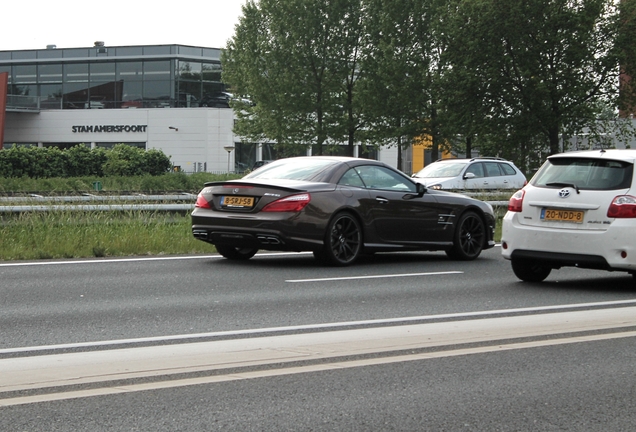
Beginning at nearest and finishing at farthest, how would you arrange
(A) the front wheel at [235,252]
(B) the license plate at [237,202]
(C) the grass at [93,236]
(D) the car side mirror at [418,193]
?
1. (B) the license plate at [237,202]
2. (A) the front wheel at [235,252]
3. (D) the car side mirror at [418,193]
4. (C) the grass at [93,236]

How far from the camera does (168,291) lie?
33.4 ft

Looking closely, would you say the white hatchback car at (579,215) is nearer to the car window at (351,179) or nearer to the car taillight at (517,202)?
the car taillight at (517,202)

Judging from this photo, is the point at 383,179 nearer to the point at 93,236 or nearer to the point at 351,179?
the point at 351,179

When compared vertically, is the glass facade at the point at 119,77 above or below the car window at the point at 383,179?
above

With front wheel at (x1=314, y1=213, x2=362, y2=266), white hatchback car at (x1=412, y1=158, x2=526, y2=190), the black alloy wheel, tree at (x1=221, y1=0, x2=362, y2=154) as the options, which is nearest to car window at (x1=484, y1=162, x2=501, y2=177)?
white hatchback car at (x1=412, y1=158, x2=526, y2=190)

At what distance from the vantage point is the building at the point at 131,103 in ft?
252

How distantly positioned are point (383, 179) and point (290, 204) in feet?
5.95

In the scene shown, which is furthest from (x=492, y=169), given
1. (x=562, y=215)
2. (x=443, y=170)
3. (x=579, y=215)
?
(x=579, y=215)

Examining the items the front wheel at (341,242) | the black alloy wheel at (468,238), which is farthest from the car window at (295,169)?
the black alloy wheel at (468,238)

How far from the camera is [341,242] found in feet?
42.7

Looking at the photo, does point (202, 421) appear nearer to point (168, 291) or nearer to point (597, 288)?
point (168, 291)

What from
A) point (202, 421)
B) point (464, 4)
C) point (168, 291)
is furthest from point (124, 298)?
point (464, 4)

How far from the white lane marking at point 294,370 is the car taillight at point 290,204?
5.49 metres

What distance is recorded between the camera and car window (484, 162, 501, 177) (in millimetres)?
28578
